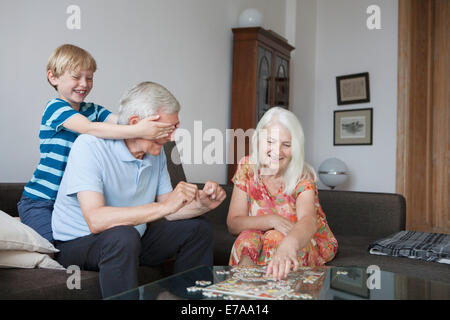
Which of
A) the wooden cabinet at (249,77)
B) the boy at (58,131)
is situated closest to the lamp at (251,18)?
the wooden cabinet at (249,77)

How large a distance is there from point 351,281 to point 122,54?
2.19 meters

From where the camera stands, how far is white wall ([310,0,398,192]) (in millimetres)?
4742

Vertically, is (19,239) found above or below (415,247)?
above

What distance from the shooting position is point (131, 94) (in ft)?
4.99

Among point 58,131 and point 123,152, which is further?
point 58,131

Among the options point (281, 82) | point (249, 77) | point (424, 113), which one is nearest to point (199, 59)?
point (249, 77)

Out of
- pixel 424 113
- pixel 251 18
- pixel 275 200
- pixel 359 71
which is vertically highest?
pixel 251 18

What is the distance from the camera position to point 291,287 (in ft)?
3.65

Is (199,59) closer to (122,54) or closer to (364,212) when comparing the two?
(122,54)

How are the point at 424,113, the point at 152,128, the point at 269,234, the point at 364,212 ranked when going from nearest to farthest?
the point at 152,128, the point at 269,234, the point at 364,212, the point at 424,113

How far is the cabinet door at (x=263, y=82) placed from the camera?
154 inches

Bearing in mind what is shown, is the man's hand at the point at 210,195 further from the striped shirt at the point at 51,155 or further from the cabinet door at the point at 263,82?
the cabinet door at the point at 263,82
